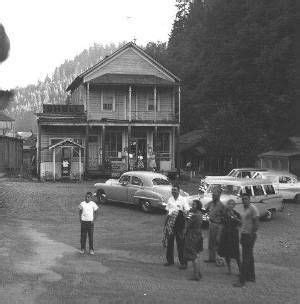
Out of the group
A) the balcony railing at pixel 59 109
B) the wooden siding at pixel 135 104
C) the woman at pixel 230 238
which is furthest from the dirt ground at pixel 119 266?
the wooden siding at pixel 135 104

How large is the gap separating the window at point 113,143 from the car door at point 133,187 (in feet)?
55.5

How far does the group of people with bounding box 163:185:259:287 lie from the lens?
403 inches

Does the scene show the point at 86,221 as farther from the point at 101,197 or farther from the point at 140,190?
the point at 101,197

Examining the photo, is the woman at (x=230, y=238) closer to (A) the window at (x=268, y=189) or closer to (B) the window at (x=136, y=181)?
(A) the window at (x=268, y=189)

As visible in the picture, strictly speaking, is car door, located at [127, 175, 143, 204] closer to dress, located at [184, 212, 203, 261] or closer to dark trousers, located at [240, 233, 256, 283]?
dress, located at [184, 212, 203, 261]

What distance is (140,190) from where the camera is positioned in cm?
2091

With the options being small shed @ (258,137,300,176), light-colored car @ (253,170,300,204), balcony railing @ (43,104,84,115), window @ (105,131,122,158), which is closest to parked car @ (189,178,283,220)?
light-colored car @ (253,170,300,204)

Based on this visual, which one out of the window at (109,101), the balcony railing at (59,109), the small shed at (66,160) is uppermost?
the window at (109,101)

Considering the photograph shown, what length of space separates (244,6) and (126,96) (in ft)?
62.6

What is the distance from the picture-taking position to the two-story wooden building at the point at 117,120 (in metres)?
36.3

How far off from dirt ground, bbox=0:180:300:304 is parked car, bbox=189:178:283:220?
572mm

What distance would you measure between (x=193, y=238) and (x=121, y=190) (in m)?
11.4

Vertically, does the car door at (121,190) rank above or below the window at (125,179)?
below

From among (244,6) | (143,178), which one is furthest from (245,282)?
(244,6)
